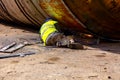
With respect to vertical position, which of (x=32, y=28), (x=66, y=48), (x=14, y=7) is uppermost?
(x=14, y=7)

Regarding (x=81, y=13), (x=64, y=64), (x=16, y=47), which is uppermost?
(x=81, y=13)

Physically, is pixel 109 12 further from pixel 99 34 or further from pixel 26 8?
pixel 26 8

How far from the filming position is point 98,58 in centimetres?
365

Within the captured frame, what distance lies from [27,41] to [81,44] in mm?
902

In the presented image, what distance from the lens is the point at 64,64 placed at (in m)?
3.37

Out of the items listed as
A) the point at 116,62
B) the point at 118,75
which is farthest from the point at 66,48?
the point at 118,75

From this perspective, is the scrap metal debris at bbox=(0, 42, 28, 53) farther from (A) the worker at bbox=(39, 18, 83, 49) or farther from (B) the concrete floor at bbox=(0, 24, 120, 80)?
(A) the worker at bbox=(39, 18, 83, 49)

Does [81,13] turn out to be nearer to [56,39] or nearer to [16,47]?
[56,39]

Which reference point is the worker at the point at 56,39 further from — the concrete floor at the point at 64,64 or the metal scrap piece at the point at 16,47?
the metal scrap piece at the point at 16,47

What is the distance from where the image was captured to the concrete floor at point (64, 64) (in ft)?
9.71

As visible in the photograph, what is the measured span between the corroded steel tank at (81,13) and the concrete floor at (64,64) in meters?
0.28

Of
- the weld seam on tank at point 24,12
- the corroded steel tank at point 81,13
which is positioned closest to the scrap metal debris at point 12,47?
the corroded steel tank at point 81,13

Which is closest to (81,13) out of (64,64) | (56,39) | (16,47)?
(56,39)

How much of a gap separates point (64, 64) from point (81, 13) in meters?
1.25
